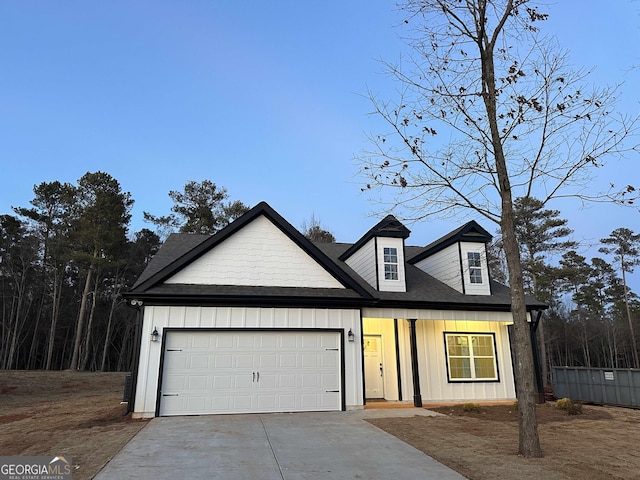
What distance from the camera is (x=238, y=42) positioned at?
14.6 meters

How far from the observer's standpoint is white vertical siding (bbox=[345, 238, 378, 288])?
13523 millimetres

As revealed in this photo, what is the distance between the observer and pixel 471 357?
13.0 meters

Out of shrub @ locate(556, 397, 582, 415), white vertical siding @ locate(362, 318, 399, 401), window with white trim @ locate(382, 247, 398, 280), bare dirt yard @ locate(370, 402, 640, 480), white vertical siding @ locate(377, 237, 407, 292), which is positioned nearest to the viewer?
bare dirt yard @ locate(370, 402, 640, 480)

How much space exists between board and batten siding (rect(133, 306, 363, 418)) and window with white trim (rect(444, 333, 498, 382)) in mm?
3765

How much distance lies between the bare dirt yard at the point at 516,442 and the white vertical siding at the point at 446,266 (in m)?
4.60

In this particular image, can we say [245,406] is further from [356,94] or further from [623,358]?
[623,358]

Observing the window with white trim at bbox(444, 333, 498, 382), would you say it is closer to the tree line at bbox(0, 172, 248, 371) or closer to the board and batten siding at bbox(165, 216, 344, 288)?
the board and batten siding at bbox(165, 216, 344, 288)

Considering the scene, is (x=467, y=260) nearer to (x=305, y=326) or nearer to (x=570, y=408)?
(x=570, y=408)

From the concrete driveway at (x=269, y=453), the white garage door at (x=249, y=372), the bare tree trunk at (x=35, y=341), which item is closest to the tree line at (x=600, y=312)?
the white garage door at (x=249, y=372)

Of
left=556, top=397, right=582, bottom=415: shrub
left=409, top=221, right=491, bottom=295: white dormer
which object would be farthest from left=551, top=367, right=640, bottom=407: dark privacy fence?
left=409, top=221, right=491, bottom=295: white dormer

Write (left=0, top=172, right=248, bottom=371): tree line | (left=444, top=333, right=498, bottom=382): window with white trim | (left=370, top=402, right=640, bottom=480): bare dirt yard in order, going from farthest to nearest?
(left=0, top=172, right=248, bottom=371): tree line < (left=444, top=333, right=498, bottom=382): window with white trim < (left=370, top=402, right=640, bottom=480): bare dirt yard

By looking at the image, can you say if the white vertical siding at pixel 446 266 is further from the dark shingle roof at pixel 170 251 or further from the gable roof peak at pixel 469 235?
the dark shingle roof at pixel 170 251

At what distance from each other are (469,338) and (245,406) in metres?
7.78

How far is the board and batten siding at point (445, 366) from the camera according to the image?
1238cm
